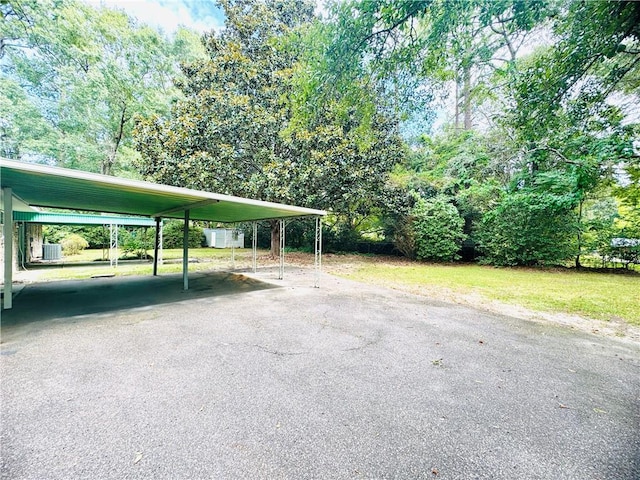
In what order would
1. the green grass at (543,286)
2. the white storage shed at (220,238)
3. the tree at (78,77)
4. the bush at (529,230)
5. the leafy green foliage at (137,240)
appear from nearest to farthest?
the green grass at (543,286), the bush at (529,230), the tree at (78,77), the leafy green foliage at (137,240), the white storage shed at (220,238)

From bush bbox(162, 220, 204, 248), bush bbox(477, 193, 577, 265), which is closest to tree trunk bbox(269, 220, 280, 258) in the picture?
bush bbox(162, 220, 204, 248)

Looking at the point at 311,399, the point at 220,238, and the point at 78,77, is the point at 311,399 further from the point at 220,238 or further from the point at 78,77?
the point at 78,77

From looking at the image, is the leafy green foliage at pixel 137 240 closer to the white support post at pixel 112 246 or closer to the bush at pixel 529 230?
the white support post at pixel 112 246

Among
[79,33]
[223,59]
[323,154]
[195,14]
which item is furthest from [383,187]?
[79,33]

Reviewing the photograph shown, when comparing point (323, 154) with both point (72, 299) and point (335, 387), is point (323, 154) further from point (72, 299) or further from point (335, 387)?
point (335, 387)

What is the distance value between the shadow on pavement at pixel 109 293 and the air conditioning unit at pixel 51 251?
780 centimetres

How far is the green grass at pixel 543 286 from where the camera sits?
5715 millimetres

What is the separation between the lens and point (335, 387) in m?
2.61

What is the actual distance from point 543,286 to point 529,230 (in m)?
4.42

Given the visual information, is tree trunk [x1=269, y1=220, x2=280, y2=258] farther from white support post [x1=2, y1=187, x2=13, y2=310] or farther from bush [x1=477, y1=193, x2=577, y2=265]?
white support post [x1=2, y1=187, x2=13, y2=310]

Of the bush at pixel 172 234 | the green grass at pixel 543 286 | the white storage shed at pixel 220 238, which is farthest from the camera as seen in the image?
the white storage shed at pixel 220 238

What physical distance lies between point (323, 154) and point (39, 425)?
1062 cm

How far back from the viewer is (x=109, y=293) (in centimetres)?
639

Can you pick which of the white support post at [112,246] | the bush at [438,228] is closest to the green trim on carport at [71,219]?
the white support post at [112,246]
